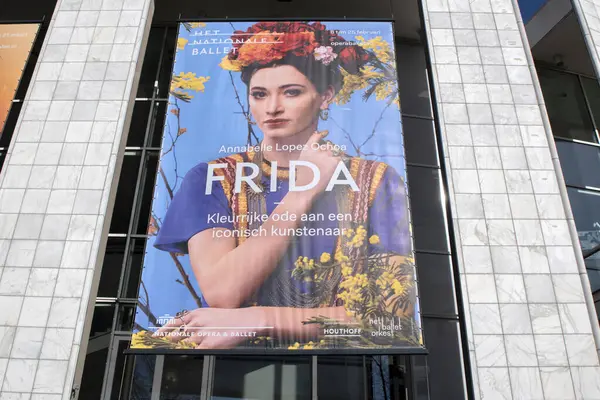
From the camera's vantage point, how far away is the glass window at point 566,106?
521 inches

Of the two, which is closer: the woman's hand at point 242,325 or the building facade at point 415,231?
the building facade at point 415,231

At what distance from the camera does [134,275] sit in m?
11.1

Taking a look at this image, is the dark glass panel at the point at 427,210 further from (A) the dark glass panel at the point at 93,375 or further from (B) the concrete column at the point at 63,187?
(A) the dark glass panel at the point at 93,375

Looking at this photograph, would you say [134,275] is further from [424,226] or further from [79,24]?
[424,226]

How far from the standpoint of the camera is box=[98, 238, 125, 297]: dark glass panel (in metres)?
10.9

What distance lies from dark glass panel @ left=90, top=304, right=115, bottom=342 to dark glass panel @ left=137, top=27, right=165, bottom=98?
210 inches

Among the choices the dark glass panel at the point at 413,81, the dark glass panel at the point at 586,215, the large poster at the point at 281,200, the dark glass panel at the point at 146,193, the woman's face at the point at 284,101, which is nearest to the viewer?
the large poster at the point at 281,200

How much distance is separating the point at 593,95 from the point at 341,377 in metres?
9.65

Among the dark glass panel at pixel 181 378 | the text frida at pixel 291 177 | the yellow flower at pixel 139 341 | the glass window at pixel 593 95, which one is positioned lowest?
the dark glass panel at pixel 181 378

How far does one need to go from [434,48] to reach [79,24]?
Answer: 7.26 m

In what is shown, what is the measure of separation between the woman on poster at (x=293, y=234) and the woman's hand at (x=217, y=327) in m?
0.02

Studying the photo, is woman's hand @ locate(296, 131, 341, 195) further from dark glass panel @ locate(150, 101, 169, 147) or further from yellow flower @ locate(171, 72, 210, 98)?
dark glass panel @ locate(150, 101, 169, 147)

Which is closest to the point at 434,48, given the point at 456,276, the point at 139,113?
the point at 456,276

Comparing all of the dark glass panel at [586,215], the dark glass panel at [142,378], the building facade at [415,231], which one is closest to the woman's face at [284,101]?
the building facade at [415,231]
